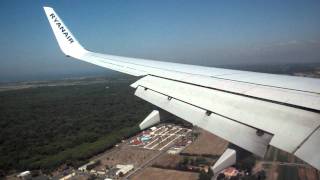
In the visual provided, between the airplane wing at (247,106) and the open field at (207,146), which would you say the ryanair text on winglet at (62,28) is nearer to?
the airplane wing at (247,106)

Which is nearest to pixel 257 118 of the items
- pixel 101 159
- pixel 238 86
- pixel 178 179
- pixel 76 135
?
pixel 238 86

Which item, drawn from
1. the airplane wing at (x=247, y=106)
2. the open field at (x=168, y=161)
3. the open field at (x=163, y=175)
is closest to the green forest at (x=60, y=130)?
the open field at (x=168, y=161)

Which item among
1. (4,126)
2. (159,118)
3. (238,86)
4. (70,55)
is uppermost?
(70,55)

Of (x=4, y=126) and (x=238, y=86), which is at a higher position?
(x=238, y=86)

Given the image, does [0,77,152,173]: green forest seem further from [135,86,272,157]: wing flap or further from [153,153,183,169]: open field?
[135,86,272,157]: wing flap

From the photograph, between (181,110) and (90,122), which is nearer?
(181,110)

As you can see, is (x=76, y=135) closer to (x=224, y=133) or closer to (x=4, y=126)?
(x=4, y=126)

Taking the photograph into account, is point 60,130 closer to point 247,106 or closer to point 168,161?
point 168,161
